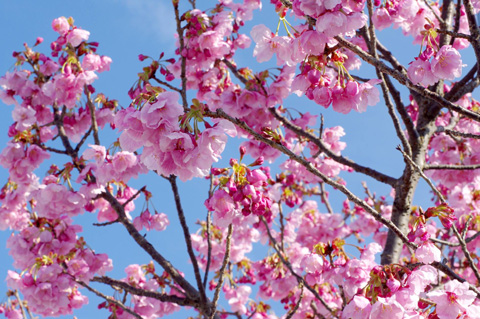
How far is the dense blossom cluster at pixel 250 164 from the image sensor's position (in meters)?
1.76

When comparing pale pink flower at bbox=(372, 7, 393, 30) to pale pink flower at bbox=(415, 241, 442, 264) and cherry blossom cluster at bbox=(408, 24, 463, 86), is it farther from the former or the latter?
pale pink flower at bbox=(415, 241, 442, 264)

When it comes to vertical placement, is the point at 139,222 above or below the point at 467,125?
below

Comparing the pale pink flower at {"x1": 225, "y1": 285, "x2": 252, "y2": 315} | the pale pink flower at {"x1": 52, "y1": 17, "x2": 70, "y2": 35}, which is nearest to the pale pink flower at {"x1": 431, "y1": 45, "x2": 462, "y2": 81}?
the pale pink flower at {"x1": 52, "y1": 17, "x2": 70, "y2": 35}

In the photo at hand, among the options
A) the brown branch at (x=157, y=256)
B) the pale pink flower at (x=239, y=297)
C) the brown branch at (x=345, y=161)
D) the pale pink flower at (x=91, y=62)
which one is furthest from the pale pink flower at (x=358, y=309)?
the pale pink flower at (x=239, y=297)

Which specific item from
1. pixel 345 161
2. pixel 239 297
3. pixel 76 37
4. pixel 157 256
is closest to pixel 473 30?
pixel 345 161

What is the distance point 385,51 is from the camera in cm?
383

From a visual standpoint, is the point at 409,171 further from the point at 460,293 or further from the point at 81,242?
the point at 81,242

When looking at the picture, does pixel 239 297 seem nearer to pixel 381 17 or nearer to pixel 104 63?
pixel 104 63

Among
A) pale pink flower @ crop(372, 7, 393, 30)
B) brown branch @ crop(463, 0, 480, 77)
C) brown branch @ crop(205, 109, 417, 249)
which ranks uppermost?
pale pink flower @ crop(372, 7, 393, 30)

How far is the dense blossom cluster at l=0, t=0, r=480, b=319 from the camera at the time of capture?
1762mm

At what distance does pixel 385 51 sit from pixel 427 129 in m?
0.77

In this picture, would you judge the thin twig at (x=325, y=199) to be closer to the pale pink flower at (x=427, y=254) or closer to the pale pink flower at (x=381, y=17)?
the pale pink flower at (x=381, y=17)

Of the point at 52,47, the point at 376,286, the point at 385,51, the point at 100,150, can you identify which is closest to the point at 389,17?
the point at 385,51

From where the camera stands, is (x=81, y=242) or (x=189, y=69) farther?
(x=189, y=69)
